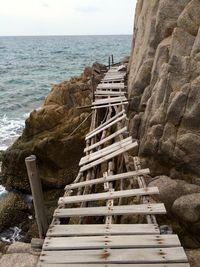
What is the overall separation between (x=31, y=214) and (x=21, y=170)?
257cm

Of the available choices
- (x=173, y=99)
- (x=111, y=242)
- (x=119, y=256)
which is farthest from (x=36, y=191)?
(x=173, y=99)

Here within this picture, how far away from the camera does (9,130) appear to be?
28328 mm

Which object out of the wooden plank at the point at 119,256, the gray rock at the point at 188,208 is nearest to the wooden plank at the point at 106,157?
the gray rock at the point at 188,208

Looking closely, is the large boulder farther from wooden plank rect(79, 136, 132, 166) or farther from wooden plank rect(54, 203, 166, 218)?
wooden plank rect(54, 203, 166, 218)

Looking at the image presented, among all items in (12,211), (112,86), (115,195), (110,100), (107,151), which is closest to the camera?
(115,195)

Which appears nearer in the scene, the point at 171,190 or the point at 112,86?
the point at 171,190

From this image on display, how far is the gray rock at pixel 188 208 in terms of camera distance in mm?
8523

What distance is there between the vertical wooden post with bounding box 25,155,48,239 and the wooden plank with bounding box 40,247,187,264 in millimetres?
838

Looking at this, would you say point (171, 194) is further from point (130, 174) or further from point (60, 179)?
point (60, 179)

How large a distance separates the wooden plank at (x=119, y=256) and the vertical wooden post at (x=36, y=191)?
0.84 metres

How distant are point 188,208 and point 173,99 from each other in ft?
11.9

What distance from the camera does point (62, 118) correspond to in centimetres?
1700

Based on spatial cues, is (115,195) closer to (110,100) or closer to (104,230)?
(104,230)

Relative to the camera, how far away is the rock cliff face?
10039 millimetres
